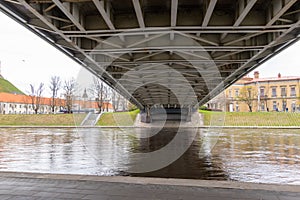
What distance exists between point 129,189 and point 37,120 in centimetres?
5521

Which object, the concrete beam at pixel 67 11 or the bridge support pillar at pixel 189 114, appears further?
the bridge support pillar at pixel 189 114

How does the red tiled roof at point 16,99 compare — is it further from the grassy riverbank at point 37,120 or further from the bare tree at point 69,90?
the grassy riverbank at point 37,120

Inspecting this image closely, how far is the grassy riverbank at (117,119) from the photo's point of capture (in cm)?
5181

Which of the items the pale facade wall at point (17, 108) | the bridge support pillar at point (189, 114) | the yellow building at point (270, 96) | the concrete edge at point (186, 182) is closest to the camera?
the concrete edge at point (186, 182)

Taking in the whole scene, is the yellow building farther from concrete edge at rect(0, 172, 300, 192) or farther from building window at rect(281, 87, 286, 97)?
concrete edge at rect(0, 172, 300, 192)

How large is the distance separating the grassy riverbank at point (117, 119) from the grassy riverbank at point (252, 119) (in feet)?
48.3

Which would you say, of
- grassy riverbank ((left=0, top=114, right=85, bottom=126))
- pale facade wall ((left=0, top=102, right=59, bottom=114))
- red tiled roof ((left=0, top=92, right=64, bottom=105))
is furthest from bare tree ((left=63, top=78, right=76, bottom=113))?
grassy riverbank ((left=0, top=114, right=85, bottom=126))

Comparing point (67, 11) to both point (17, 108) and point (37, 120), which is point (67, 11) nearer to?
point (37, 120)

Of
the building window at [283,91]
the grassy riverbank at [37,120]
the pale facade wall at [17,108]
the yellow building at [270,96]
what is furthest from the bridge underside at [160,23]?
the pale facade wall at [17,108]

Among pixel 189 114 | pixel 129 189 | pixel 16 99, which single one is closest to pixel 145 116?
pixel 189 114

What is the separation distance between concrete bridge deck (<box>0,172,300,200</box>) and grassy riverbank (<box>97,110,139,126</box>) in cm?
4462

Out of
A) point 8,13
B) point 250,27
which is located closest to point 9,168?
point 8,13

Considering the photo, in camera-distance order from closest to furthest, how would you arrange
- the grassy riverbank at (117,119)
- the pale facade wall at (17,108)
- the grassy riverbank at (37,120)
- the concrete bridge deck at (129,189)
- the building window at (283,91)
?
the concrete bridge deck at (129,189)
the grassy riverbank at (117,119)
the grassy riverbank at (37,120)
the building window at (283,91)
the pale facade wall at (17,108)

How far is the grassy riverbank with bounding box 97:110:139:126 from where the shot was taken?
170ft
